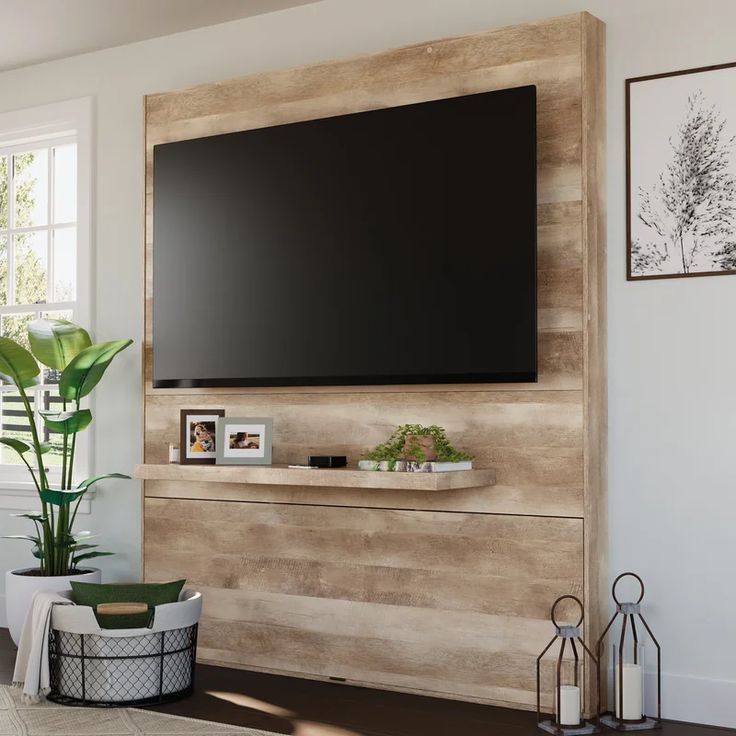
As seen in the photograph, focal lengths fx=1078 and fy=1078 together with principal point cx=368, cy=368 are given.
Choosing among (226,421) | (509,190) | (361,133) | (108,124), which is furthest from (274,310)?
(108,124)

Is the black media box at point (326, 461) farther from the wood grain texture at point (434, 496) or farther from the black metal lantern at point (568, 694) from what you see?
the black metal lantern at point (568, 694)

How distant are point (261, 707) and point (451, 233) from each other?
1.69 meters

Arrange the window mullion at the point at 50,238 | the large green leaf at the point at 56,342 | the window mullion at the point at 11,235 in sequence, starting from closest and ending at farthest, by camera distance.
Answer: the large green leaf at the point at 56,342, the window mullion at the point at 50,238, the window mullion at the point at 11,235

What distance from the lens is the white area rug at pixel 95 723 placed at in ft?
10.6

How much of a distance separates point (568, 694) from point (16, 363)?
8.22 ft

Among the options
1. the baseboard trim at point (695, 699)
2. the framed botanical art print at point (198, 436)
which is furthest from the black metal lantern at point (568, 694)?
the framed botanical art print at point (198, 436)

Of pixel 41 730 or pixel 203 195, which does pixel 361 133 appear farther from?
pixel 41 730

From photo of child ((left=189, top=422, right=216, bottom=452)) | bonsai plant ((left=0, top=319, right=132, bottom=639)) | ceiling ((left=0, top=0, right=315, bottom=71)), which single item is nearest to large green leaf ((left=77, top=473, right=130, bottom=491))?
bonsai plant ((left=0, top=319, right=132, bottom=639))

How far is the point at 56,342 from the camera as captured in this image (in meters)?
4.38

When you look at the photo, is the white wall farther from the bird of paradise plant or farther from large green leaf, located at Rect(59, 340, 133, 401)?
the bird of paradise plant

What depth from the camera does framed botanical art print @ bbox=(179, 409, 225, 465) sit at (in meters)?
4.06

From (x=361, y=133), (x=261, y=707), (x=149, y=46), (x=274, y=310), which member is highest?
(x=149, y=46)

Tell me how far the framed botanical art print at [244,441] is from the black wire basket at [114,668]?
67cm

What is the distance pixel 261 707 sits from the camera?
3557 mm
